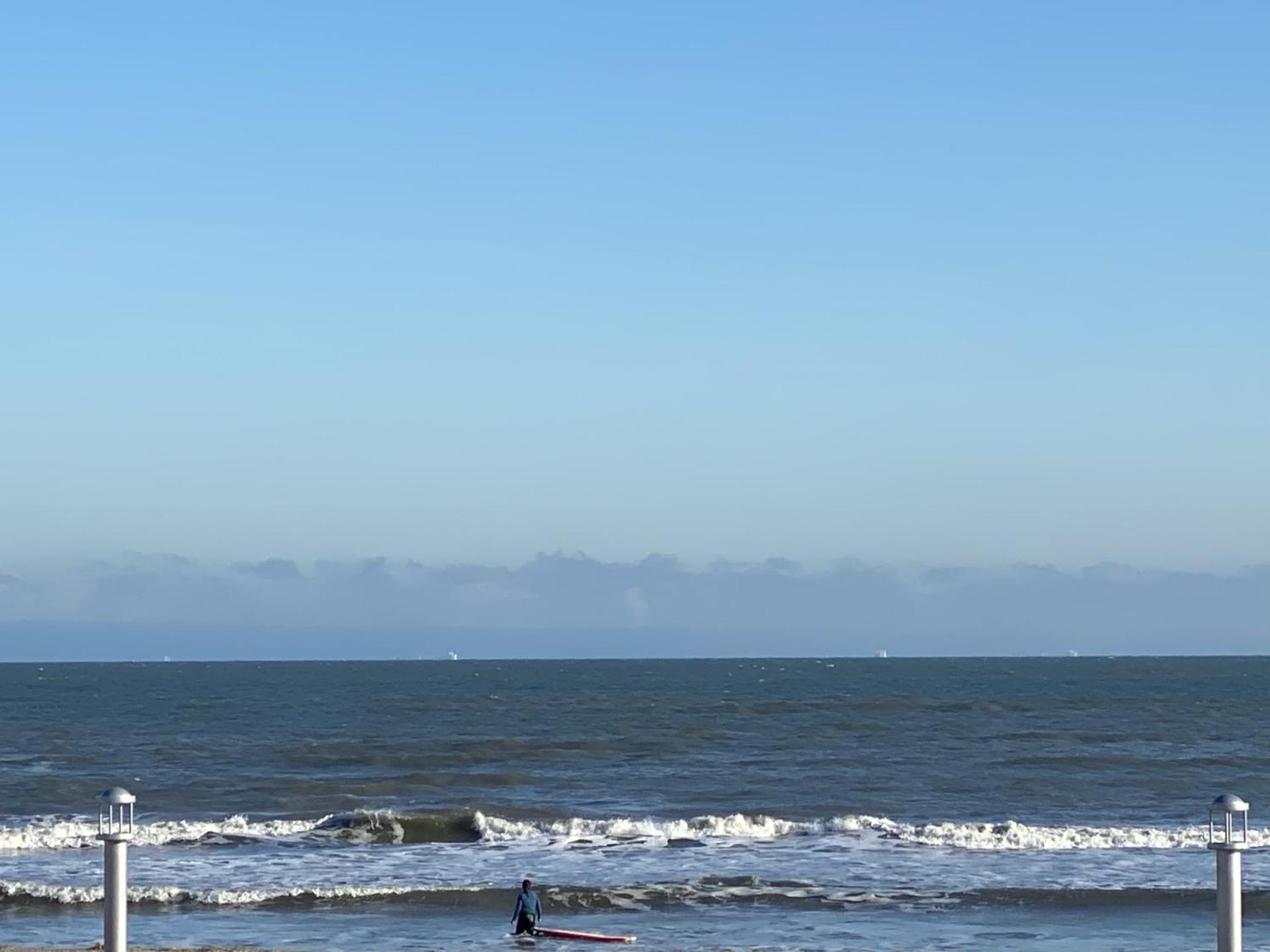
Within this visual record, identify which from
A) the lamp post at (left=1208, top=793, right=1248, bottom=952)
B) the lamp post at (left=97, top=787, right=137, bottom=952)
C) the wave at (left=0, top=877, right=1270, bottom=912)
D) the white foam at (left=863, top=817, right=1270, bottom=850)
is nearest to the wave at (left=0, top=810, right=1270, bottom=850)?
the white foam at (left=863, top=817, right=1270, bottom=850)

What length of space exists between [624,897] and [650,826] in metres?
7.37

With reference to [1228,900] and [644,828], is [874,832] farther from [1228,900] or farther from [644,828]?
[1228,900]

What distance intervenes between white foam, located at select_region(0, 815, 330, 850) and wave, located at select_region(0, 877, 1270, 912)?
4592 mm

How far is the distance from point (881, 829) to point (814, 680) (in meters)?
86.5

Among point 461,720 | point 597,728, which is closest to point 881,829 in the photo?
point 597,728

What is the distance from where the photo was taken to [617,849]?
85.6 feet

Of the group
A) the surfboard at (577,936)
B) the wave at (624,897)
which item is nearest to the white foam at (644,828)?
the wave at (624,897)

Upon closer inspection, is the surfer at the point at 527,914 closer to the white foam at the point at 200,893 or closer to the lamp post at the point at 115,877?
the white foam at the point at 200,893

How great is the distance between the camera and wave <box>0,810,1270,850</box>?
26.8m

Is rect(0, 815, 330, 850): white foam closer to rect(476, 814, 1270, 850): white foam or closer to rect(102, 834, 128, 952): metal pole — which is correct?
rect(476, 814, 1270, 850): white foam

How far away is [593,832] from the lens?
28.2 m

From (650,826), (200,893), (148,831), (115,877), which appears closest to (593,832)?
(650,826)

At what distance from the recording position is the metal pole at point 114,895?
1107 centimetres

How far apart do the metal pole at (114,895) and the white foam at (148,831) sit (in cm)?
1552
